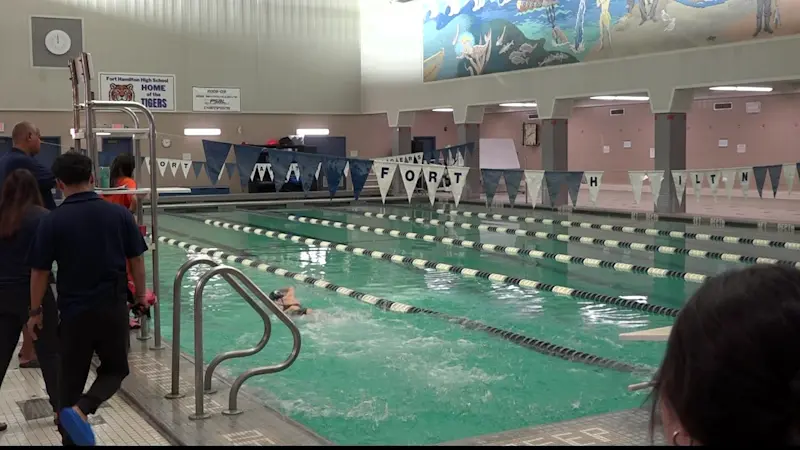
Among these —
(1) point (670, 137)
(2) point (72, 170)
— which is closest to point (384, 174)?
(1) point (670, 137)

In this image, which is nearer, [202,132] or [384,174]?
[384,174]

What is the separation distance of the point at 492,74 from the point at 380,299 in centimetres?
1305

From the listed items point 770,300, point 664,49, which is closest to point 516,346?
point 770,300

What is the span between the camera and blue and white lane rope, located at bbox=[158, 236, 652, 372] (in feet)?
20.3

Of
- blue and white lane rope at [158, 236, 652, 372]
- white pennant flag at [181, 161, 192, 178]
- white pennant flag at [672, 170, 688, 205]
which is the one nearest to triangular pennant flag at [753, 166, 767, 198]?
white pennant flag at [672, 170, 688, 205]

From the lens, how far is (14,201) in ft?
13.9

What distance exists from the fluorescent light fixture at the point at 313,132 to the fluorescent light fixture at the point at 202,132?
97.6 inches

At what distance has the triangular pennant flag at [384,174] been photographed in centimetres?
1683

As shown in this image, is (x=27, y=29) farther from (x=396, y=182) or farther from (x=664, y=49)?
(x=664, y=49)

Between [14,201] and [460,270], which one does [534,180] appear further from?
[14,201]

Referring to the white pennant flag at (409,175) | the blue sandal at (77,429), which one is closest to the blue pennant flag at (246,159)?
the white pennant flag at (409,175)

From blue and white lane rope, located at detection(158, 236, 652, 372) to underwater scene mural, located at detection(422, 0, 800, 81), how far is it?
9.32m

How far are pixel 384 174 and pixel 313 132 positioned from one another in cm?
857

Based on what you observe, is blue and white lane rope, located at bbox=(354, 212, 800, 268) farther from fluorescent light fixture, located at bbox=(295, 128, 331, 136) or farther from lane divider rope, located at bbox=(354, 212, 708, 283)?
fluorescent light fixture, located at bbox=(295, 128, 331, 136)
